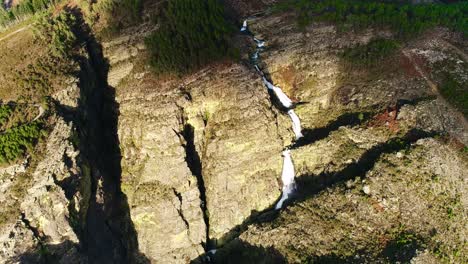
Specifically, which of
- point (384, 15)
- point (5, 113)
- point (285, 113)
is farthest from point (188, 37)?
point (384, 15)

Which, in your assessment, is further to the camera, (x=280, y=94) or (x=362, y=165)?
(x=280, y=94)

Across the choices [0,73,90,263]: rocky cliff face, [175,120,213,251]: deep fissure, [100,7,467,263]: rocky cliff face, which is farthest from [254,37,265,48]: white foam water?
[0,73,90,263]: rocky cliff face

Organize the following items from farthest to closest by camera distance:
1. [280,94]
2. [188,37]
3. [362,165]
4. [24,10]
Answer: [24,10], [280,94], [188,37], [362,165]

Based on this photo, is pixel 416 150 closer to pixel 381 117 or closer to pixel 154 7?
pixel 381 117

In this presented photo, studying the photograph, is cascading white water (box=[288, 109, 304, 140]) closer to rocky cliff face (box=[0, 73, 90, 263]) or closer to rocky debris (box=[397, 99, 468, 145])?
rocky debris (box=[397, 99, 468, 145])

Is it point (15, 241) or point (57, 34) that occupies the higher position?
point (57, 34)

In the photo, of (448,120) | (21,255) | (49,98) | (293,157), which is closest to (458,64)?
(448,120)

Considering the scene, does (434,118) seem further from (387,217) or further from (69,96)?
(69,96)
